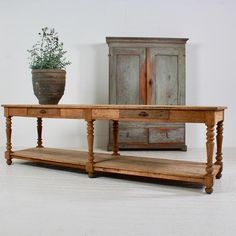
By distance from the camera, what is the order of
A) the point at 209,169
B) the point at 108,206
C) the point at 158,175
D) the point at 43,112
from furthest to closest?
the point at 43,112 → the point at 158,175 → the point at 209,169 → the point at 108,206

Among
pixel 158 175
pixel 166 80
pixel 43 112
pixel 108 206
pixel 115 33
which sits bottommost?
pixel 108 206

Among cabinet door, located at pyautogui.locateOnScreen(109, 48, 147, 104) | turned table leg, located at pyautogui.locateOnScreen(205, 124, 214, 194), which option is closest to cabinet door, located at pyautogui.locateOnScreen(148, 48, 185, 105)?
cabinet door, located at pyautogui.locateOnScreen(109, 48, 147, 104)

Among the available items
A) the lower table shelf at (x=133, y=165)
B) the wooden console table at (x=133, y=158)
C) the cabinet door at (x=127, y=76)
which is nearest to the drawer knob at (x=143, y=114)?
the wooden console table at (x=133, y=158)

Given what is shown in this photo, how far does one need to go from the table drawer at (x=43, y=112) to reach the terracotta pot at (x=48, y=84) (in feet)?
0.44

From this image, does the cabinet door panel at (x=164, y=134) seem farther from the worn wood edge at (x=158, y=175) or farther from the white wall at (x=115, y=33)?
the worn wood edge at (x=158, y=175)

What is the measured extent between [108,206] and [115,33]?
392 centimetres

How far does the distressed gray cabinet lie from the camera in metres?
5.50

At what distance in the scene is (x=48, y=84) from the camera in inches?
153

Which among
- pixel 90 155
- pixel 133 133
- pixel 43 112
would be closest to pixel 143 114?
pixel 90 155

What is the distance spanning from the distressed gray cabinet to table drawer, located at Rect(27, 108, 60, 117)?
1.77 m

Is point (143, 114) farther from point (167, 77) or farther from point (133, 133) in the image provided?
point (167, 77)

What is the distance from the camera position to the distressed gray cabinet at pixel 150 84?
5.50 meters

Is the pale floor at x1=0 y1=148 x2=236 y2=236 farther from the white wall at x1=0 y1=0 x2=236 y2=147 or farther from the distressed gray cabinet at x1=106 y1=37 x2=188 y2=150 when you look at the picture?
the white wall at x1=0 y1=0 x2=236 y2=147

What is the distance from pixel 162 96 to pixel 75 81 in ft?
4.95
